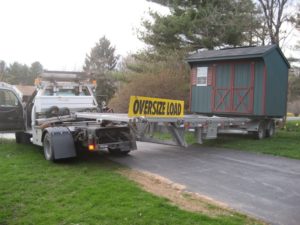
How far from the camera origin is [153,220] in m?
4.77

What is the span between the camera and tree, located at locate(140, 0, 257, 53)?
2005cm

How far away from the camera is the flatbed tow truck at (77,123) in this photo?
8547 mm

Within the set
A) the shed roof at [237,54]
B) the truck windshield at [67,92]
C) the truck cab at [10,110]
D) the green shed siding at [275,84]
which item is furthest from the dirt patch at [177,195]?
the green shed siding at [275,84]

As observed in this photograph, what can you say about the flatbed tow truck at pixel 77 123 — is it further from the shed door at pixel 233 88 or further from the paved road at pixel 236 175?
the shed door at pixel 233 88

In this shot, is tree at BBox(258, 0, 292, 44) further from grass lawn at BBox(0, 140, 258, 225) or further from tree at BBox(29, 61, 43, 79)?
tree at BBox(29, 61, 43, 79)

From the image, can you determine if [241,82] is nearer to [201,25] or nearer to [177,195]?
[201,25]

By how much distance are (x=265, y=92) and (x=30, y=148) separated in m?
8.71

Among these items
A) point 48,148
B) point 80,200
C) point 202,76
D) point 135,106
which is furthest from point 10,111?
point 202,76

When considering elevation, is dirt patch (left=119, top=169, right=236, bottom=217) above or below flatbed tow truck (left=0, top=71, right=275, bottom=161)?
below

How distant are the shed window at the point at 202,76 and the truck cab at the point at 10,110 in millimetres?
Answer: 7870

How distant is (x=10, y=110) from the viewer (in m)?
11.1

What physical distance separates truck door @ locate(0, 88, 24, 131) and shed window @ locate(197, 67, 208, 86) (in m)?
7.87

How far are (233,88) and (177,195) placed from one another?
366 inches

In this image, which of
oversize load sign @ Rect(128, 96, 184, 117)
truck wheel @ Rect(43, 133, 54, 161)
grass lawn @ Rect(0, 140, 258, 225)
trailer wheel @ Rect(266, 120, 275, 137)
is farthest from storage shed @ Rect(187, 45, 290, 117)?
truck wheel @ Rect(43, 133, 54, 161)
